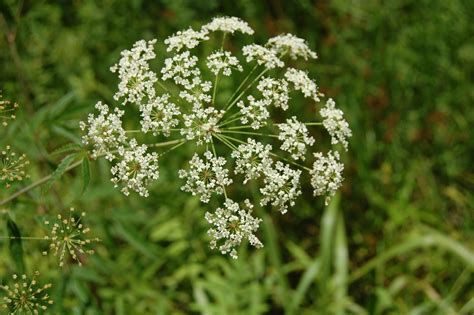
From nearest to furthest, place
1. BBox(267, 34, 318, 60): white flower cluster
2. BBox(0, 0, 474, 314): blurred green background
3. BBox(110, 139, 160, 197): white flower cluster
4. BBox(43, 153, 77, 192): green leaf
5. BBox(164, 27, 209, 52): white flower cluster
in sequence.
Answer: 1. BBox(43, 153, 77, 192): green leaf
2. BBox(110, 139, 160, 197): white flower cluster
3. BBox(164, 27, 209, 52): white flower cluster
4. BBox(267, 34, 318, 60): white flower cluster
5. BBox(0, 0, 474, 314): blurred green background

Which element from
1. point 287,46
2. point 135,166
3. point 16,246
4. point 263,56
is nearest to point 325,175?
point 263,56

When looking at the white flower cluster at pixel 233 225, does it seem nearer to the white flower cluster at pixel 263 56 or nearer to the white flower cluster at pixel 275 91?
the white flower cluster at pixel 275 91

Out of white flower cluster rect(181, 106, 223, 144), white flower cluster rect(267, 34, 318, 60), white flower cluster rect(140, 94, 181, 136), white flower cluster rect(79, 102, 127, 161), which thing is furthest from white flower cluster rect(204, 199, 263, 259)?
white flower cluster rect(267, 34, 318, 60)

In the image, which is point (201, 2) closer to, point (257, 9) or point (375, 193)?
point (257, 9)

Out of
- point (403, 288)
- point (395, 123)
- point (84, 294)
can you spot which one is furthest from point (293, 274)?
point (84, 294)

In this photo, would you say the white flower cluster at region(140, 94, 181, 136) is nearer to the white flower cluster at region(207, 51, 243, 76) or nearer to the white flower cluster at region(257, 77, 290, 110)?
the white flower cluster at region(207, 51, 243, 76)

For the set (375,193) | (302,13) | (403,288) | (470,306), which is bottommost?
(470,306)

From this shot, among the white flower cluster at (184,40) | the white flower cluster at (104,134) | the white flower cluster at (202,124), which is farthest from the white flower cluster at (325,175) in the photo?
the white flower cluster at (104,134)
